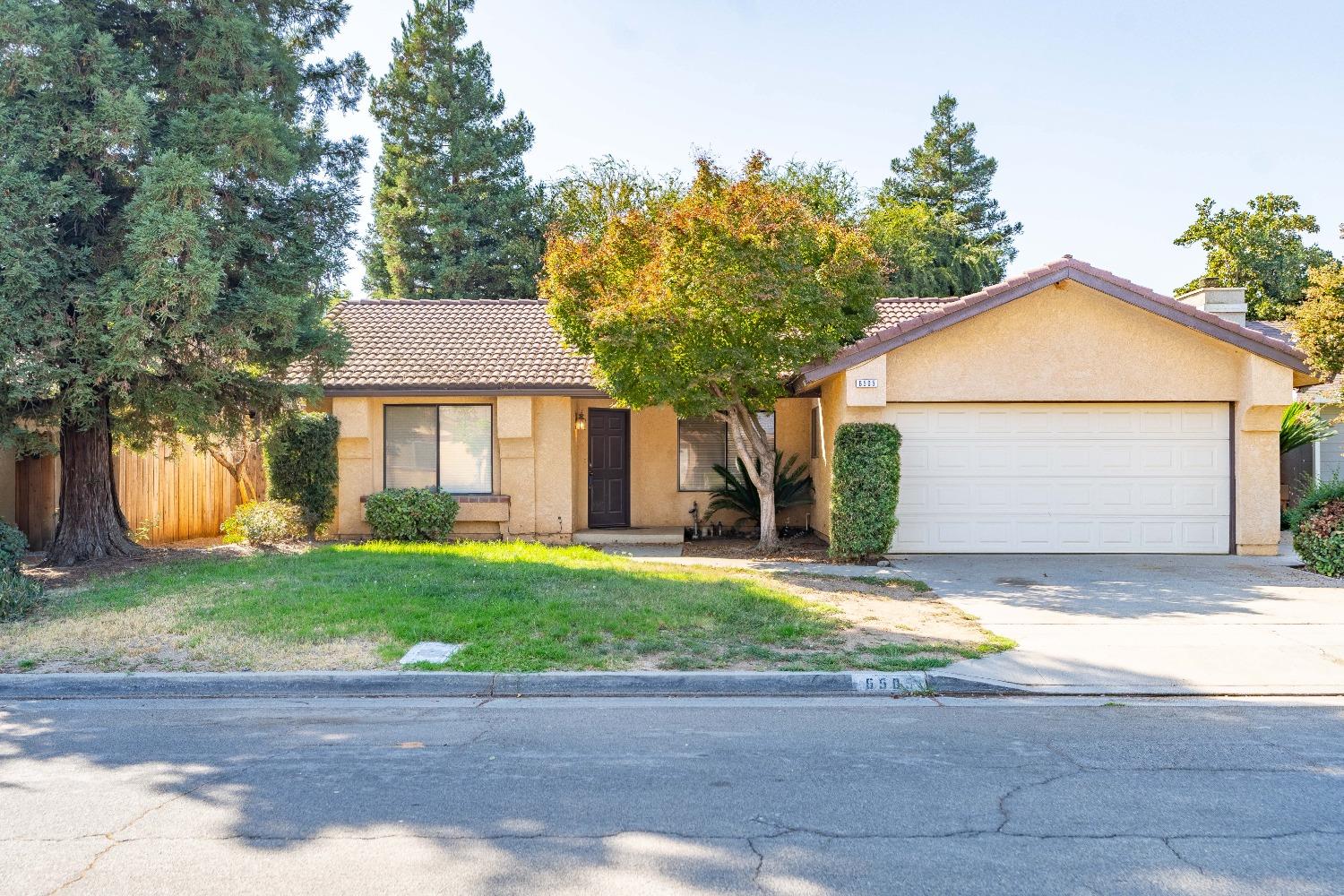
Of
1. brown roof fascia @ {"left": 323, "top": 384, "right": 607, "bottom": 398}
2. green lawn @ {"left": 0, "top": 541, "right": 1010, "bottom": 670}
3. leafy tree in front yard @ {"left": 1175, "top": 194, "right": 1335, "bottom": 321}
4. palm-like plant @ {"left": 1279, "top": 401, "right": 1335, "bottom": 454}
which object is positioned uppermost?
leafy tree in front yard @ {"left": 1175, "top": 194, "right": 1335, "bottom": 321}

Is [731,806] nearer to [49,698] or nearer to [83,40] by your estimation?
[49,698]

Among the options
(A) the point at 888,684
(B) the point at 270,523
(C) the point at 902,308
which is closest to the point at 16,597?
(B) the point at 270,523

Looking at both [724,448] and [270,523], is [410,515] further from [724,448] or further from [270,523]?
[724,448]

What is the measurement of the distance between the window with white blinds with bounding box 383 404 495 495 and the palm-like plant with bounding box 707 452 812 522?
3929 mm

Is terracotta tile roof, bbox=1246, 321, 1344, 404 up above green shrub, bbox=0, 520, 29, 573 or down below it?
above

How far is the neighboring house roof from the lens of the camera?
12.7 m

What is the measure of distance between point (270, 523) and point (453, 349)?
425 centimetres

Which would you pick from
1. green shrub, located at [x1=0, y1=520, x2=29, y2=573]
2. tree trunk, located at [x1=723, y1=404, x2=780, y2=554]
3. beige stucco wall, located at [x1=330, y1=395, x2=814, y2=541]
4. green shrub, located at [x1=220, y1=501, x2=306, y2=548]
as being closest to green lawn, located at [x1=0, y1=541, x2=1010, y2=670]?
green shrub, located at [x1=0, y1=520, x2=29, y2=573]

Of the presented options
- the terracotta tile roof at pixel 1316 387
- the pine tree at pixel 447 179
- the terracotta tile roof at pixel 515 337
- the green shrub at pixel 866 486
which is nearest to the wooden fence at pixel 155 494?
the terracotta tile roof at pixel 515 337

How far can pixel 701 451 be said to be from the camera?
1666cm

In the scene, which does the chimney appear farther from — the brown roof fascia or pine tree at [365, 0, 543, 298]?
pine tree at [365, 0, 543, 298]

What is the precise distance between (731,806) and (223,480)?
16063 mm

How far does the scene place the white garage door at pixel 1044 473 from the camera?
13.4 m

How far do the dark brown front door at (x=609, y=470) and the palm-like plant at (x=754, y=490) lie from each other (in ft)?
5.30
